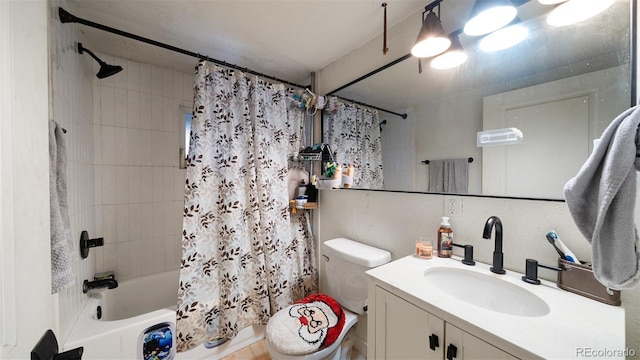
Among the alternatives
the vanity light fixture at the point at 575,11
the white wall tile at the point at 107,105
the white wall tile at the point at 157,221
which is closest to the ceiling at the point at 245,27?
the white wall tile at the point at 107,105

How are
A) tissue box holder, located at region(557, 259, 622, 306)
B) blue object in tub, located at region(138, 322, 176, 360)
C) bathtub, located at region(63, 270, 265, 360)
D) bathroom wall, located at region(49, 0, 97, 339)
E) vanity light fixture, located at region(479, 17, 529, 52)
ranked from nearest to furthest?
tissue box holder, located at region(557, 259, 622, 306)
vanity light fixture, located at region(479, 17, 529, 52)
bathroom wall, located at region(49, 0, 97, 339)
bathtub, located at region(63, 270, 265, 360)
blue object in tub, located at region(138, 322, 176, 360)

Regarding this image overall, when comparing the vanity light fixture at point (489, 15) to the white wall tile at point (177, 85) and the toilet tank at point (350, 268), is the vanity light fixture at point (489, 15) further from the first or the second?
the white wall tile at point (177, 85)

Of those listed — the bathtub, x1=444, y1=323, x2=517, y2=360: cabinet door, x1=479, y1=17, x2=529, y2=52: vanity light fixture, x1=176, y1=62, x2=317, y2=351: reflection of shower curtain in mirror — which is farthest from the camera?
x1=176, y1=62, x2=317, y2=351: reflection of shower curtain in mirror

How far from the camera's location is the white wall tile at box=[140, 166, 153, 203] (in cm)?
195

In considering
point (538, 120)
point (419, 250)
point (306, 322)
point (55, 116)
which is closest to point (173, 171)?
point (55, 116)

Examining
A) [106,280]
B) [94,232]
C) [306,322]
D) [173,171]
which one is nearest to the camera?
[306,322]

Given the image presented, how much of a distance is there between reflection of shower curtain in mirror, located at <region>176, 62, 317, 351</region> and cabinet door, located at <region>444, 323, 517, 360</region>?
1.30 meters

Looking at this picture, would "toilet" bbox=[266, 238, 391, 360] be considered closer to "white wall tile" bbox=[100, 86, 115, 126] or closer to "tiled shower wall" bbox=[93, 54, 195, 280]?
"tiled shower wall" bbox=[93, 54, 195, 280]

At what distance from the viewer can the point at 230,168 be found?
1.60 meters

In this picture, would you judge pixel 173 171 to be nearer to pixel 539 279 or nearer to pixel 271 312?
pixel 271 312

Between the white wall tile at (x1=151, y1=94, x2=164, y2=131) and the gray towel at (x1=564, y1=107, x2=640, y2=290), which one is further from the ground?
the white wall tile at (x1=151, y1=94, x2=164, y2=131)

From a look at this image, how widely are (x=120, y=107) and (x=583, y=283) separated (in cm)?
293

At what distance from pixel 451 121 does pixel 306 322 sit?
1367 millimetres

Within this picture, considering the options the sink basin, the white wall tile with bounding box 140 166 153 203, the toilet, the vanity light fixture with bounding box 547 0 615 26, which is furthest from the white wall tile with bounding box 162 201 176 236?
the vanity light fixture with bounding box 547 0 615 26
